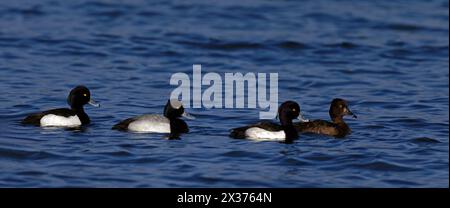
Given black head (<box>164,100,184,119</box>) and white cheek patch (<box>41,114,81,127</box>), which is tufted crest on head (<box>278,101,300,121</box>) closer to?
black head (<box>164,100,184,119</box>)

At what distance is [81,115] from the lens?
562 inches

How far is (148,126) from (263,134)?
1.43m

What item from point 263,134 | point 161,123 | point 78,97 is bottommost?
point 263,134

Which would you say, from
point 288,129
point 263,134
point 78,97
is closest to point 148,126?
point 78,97

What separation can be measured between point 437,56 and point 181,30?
212 inches

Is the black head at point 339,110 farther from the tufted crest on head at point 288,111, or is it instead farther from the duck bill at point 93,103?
the duck bill at point 93,103

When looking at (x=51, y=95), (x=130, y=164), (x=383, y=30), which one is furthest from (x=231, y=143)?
(x=383, y=30)

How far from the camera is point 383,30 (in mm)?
24047

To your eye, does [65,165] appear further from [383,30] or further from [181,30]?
[383,30]

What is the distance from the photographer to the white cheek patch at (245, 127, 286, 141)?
1345cm

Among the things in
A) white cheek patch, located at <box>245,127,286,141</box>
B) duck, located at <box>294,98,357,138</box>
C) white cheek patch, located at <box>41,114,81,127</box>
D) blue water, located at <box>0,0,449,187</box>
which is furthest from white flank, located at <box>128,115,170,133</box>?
duck, located at <box>294,98,357,138</box>

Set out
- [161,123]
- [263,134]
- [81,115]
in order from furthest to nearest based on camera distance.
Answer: [81,115] → [161,123] → [263,134]

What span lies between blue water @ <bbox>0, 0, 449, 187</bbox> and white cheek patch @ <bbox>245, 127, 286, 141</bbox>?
188 mm

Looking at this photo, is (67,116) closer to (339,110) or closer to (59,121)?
(59,121)
